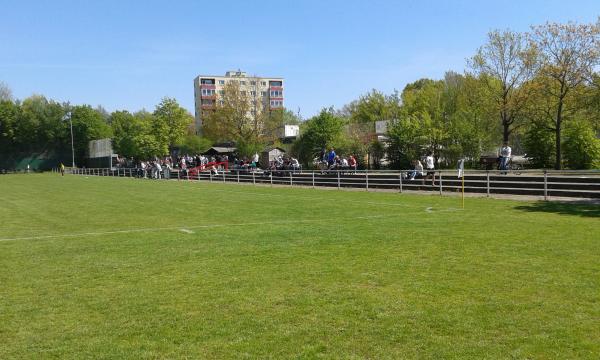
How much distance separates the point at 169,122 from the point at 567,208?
79754mm

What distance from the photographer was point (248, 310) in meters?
5.80

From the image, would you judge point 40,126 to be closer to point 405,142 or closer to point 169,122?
point 169,122

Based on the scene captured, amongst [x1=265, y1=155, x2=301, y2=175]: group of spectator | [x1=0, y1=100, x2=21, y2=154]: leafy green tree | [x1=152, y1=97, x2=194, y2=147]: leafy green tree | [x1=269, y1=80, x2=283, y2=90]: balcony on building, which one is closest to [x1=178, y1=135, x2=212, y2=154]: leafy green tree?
[x1=152, y1=97, x2=194, y2=147]: leafy green tree

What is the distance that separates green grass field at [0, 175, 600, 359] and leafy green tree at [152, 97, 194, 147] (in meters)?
75.9

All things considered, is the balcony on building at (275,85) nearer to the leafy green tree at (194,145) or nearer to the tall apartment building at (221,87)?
the tall apartment building at (221,87)

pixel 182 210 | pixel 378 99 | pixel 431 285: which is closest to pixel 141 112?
pixel 378 99

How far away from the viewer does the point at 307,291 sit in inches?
257

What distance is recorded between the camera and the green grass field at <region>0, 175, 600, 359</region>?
4.77 meters

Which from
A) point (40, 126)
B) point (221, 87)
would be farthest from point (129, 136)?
point (221, 87)

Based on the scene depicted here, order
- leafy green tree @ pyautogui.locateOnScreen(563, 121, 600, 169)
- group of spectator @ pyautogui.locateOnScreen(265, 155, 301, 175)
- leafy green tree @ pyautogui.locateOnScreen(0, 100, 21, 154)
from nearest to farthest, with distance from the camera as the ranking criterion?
leafy green tree @ pyautogui.locateOnScreen(563, 121, 600, 169)
group of spectator @ pyautogui.locateOnScreen(265, 155, 301, 175)
leafy green tree @ pyautogui.locateOnScreen(0, 100, 21, 154)

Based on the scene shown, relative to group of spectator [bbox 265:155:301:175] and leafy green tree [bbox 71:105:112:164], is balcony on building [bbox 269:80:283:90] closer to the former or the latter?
leafy green tree [bbox 71:105:112:164]

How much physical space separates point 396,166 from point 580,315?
4016 cm

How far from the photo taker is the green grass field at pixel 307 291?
477cm

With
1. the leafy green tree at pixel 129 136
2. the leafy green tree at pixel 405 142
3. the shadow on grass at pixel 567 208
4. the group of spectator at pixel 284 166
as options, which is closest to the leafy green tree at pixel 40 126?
the leafy green tree at pixel 129 136
